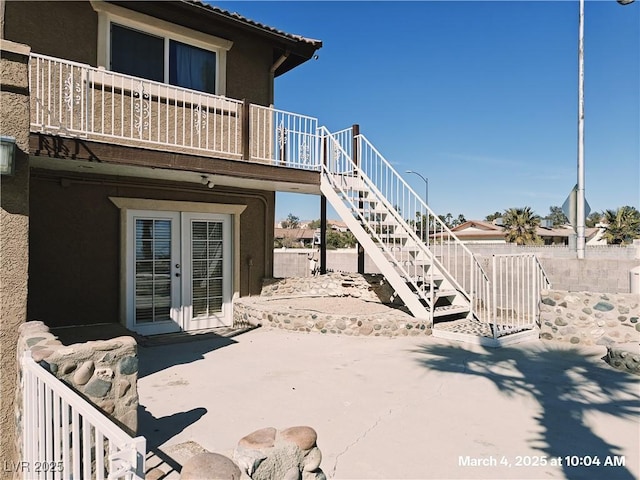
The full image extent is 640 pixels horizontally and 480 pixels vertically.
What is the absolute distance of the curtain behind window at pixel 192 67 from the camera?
8.41m

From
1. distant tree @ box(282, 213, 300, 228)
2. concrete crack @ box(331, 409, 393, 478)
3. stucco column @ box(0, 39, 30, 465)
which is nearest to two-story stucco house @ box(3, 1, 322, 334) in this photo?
stucco column @ box(0, 39, 30, 465)

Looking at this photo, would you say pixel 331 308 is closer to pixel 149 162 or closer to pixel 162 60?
pixel 149 162

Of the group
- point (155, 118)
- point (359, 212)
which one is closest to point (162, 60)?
point (155, 118)

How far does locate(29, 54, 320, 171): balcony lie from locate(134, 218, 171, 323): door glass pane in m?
1.67

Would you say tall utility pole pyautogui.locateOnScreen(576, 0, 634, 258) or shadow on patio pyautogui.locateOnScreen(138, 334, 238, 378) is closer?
shadow on patio pyautogui.locateOnScreen(138, 334, 238, 378)

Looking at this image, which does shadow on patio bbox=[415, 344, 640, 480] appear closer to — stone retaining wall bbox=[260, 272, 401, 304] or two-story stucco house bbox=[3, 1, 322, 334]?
stone retaining wall bbox=[260, 272, 401, 304]

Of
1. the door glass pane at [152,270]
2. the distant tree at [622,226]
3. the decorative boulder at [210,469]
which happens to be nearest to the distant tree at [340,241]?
the distant tree at [622,226]

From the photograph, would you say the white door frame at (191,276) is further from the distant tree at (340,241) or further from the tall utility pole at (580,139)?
the distant tree at (340,241)

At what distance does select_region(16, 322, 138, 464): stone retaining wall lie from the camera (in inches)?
108

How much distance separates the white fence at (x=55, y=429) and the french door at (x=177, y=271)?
5.42m

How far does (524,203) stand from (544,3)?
1229 inches

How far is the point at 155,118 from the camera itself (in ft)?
25.8

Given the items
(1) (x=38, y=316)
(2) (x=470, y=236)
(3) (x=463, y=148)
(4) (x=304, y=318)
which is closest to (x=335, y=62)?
(4) (x=304, y=318)

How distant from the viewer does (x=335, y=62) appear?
13.4 metres
